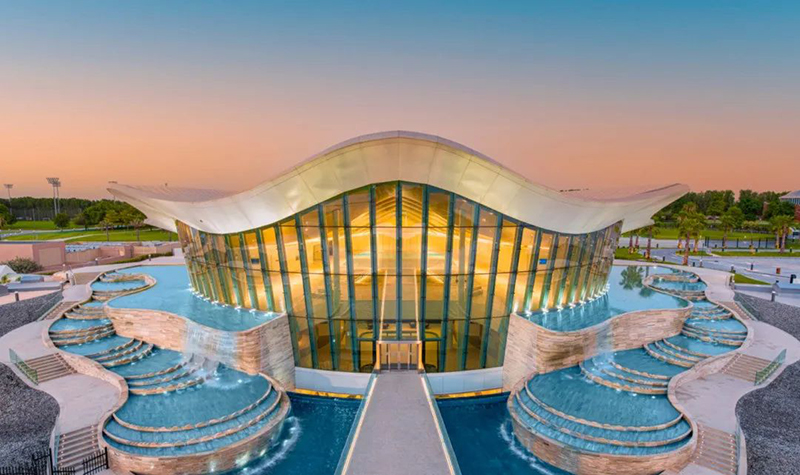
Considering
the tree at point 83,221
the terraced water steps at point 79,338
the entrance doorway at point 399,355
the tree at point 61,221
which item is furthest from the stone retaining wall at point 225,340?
the tree at point 83,221

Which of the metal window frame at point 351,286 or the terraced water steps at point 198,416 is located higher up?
the metal window frame at point 351,286

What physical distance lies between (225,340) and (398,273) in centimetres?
858

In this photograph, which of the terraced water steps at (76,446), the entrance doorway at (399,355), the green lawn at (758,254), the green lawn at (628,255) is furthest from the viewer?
the green lawn at (758,254)

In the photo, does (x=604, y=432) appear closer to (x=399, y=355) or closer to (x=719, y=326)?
(x=399, y=355)

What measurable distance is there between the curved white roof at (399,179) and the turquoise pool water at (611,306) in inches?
184

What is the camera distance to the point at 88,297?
29656mm

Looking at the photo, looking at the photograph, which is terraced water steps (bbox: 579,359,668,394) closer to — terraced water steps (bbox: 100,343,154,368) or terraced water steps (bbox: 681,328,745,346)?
terraced water steps (bbox: 681,328,745,346)

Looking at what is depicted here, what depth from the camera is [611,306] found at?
2355 cm

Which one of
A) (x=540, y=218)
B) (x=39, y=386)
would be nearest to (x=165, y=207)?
(x=39, y=386)

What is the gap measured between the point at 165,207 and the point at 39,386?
9.80 metres

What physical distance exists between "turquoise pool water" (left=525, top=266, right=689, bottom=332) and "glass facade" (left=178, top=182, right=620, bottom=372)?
5.67ft

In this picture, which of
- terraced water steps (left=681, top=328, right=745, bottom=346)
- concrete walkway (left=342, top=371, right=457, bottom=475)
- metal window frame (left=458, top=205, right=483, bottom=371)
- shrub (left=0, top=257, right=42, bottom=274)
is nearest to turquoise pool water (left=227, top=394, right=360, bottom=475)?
concrete walkway (left=342, top=371, right=457, bottom=475)

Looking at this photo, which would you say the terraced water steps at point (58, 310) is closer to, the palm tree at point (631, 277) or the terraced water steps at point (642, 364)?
the terraced water steps at point (642, 364)

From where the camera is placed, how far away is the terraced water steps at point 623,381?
16.9 metres
